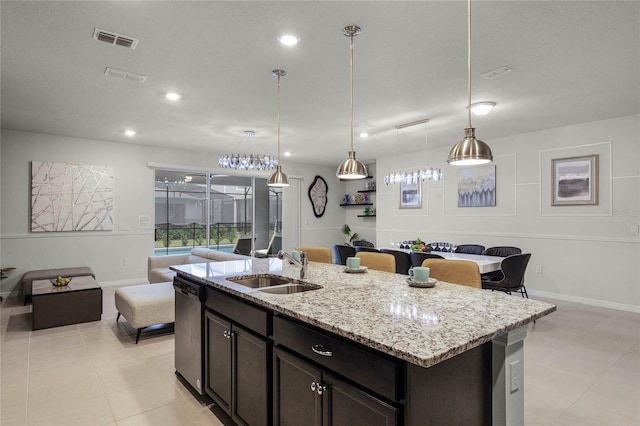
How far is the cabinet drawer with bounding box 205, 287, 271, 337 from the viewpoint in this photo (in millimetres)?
1835

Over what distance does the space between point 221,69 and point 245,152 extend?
3.99 m

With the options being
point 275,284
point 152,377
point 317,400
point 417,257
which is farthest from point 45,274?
point 317,400

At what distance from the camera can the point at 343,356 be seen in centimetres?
138

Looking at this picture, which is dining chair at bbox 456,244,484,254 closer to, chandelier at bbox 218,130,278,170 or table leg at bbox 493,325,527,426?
chandelier at bbox 218,130,278,170

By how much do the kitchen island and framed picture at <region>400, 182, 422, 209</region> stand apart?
213 inches

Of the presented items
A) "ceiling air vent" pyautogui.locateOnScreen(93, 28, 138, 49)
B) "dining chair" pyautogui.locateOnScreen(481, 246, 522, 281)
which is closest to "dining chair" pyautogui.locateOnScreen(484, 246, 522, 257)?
"dining chair" pyautogui.locateOnScreen(481, 246, 522, 281)

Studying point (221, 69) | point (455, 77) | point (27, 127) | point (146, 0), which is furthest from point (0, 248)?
point (455, 77)

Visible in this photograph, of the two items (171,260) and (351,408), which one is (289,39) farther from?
(171,260)

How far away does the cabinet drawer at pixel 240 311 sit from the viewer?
1835 millimetres

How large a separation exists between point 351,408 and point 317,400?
20 centimetres

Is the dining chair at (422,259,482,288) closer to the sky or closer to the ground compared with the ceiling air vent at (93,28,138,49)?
closer to the ground

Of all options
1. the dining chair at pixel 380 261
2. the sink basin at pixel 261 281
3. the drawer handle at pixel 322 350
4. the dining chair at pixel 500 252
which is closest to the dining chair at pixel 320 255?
the dining chair at pixel 380 261

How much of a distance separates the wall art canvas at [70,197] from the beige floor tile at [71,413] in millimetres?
4218

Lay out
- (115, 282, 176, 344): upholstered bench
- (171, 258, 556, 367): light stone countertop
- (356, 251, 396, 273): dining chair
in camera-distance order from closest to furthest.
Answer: (171, 258, 556, 367): light stone countertop → (356, 251, 396, 273): dining chair → (115, 282, 176, 344): upholstered bench
